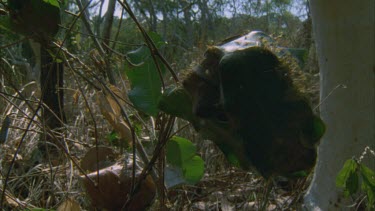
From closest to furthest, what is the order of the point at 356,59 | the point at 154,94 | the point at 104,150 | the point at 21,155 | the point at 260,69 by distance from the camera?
the point at 260,69
the point at 154,94
the point at 104,150
the point at 356,59
the point at 21,155

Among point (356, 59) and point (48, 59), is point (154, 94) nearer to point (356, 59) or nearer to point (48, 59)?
point (356, 59)

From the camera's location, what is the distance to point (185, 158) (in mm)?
1101

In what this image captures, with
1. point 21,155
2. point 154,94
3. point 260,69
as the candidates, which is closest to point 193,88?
point 260,69

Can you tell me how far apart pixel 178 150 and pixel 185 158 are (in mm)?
29

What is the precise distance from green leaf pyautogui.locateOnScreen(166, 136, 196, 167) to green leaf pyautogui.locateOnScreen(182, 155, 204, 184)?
0.09ft

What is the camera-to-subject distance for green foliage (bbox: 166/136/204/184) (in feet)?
3.56

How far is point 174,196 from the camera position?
5.71ft

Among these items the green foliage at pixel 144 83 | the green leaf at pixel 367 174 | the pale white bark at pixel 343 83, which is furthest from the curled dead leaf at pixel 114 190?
the pale white bark at pixel 343 83

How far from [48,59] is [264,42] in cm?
153

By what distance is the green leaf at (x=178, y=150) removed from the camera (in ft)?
3.56

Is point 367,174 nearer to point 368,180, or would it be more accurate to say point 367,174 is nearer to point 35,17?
point 368,180

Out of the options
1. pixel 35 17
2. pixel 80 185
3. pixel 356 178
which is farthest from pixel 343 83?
pixel 35 17

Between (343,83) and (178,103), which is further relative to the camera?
(343,83)

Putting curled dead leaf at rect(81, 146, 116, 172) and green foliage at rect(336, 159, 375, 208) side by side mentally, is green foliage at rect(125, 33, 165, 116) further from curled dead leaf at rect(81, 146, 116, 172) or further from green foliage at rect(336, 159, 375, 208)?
green foliage at rect(336, 159, 375, 208)
